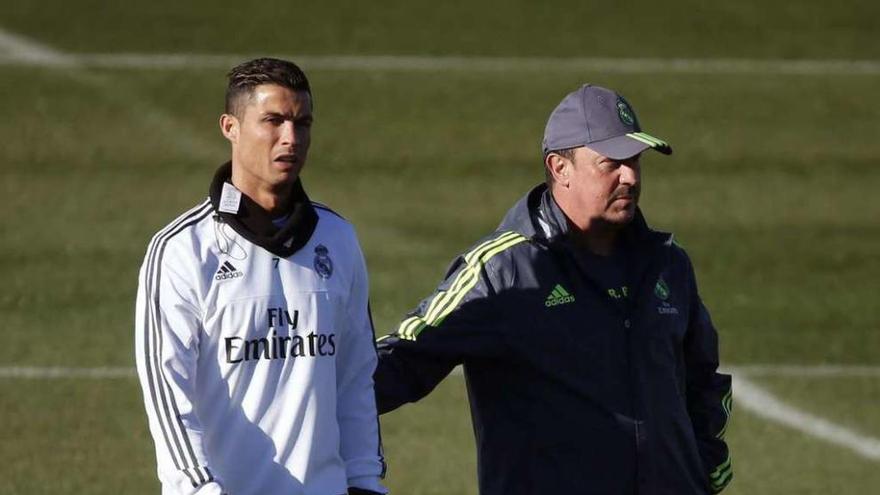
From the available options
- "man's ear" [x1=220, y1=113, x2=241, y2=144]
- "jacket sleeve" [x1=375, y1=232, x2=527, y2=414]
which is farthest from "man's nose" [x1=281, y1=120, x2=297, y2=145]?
"jacket sleeve" [x1=375, y1=232, x2=527, y2=414]

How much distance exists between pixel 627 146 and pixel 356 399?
4.02ft

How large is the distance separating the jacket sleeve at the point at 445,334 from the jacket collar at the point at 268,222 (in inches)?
28.5

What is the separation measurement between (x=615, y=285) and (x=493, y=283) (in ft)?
1.24

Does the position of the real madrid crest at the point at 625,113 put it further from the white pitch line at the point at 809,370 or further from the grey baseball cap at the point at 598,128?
the white pitch line at the point at 809,370

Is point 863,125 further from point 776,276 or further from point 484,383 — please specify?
point 484,383

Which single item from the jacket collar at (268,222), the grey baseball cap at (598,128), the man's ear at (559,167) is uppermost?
the grey baseball cap at (598,128)

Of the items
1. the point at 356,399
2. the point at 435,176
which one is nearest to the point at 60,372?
the point at 435,176

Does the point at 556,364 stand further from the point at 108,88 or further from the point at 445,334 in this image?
the point at 108,88

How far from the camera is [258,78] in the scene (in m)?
4.41

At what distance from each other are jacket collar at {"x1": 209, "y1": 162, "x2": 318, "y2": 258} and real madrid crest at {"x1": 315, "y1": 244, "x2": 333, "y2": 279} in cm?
5

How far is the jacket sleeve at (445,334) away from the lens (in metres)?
5.08

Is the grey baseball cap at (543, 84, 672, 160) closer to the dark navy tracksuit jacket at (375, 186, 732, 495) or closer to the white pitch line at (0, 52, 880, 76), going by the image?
the dark navy tracksuit jacket at (375, 186, 732, 495)

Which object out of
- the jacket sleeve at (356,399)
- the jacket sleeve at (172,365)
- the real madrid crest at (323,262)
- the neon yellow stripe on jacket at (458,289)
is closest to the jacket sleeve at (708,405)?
the neon yellow stripe on jacket at (458,289)

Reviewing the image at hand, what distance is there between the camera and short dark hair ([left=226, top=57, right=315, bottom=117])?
4410 mm
